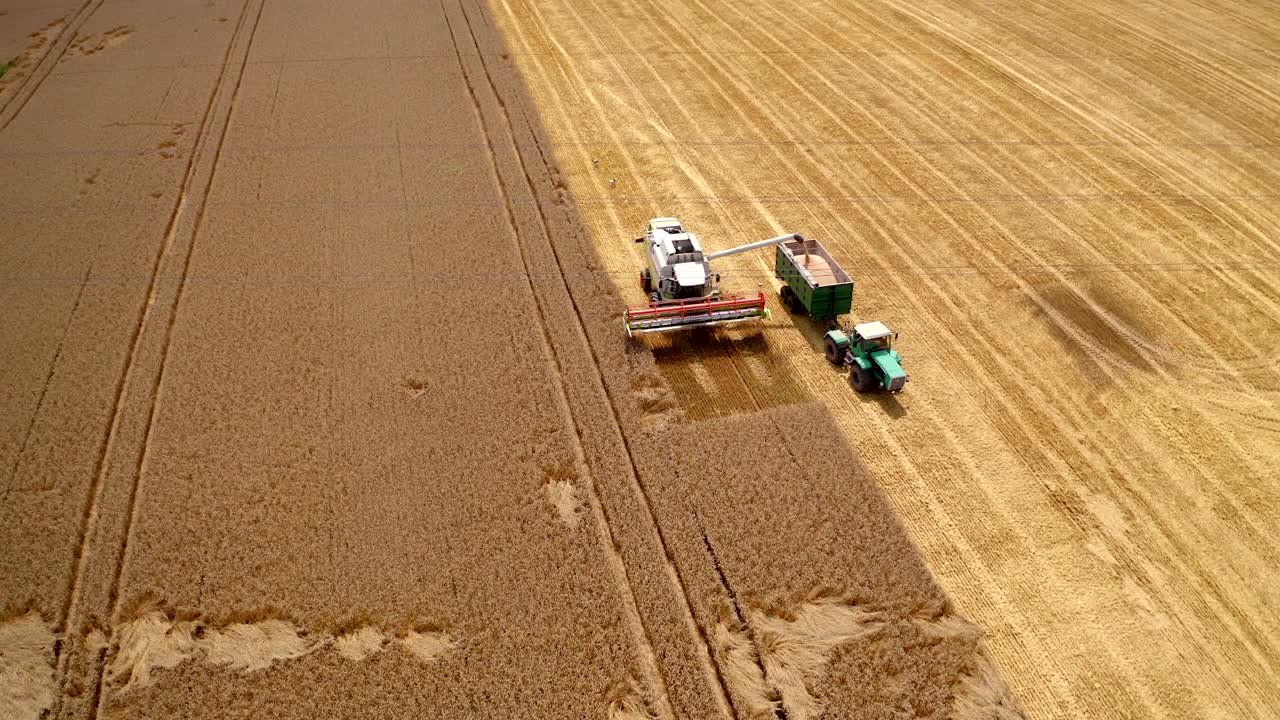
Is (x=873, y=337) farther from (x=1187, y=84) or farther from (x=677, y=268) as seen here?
(x=1187, y=84)

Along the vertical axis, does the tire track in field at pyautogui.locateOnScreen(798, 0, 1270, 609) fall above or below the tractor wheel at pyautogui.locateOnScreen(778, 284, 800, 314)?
below

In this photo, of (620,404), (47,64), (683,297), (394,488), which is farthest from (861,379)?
(47,64)

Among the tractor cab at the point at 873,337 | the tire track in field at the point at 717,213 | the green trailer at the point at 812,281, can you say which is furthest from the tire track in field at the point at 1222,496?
the tire track in field at the point at 717,213

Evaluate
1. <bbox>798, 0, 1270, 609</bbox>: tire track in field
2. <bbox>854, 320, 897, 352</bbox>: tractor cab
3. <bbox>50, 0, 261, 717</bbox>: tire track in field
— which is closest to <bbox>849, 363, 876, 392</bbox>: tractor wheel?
<bbox>854, 320, 897, 352</bbox>: tractor cab

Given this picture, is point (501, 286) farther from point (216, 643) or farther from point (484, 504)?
point (216, 643)

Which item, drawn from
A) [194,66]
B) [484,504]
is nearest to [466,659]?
[484,504]

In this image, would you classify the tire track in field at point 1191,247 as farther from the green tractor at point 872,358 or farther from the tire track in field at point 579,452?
the tire track in field at point 579,452

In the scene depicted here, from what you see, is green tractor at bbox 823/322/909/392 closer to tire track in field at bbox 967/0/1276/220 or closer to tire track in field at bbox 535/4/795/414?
tire track in field at bbox 535/4/795/414
